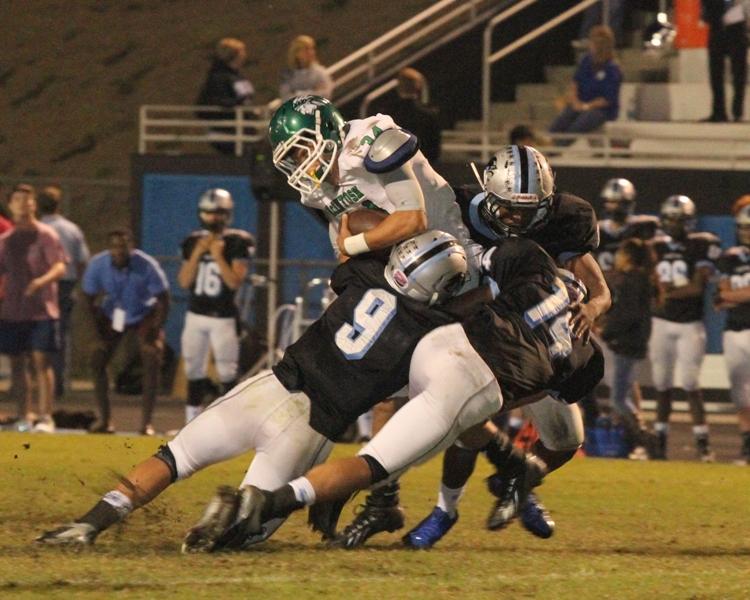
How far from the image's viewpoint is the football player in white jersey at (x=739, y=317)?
476 inches

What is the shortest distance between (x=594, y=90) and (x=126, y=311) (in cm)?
494

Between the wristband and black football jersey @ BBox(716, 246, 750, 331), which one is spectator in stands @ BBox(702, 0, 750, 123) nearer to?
black football jersey @ BBox(716, 246, 750, 331)

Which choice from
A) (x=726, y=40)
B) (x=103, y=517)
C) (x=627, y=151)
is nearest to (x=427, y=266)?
(x=103, y=517)

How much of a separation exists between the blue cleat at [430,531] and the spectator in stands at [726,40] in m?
8.88

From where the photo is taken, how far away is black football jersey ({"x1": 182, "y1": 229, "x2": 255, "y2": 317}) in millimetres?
12734

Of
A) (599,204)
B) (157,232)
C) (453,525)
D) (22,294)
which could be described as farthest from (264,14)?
(453,525)

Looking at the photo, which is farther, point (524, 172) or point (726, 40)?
point (726, 40)

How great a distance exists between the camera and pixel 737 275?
39.7 ft

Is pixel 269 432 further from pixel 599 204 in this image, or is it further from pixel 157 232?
pixel 157 232

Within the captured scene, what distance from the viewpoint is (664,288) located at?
1255 cm

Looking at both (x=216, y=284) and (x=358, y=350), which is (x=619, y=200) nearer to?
(x=216, y=284)

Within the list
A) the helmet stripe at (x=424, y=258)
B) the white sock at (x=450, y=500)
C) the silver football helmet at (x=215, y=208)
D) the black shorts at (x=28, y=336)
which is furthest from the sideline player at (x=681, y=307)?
the helmet stripe at (x=424, y=258)

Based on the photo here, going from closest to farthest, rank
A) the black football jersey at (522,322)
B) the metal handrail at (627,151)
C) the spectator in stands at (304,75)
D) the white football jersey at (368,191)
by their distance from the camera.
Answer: the black football jersey at (522,322) → the white football jersey at (368,191) → the metal handrail at (627,151) → the spectator in stands at (304,75)

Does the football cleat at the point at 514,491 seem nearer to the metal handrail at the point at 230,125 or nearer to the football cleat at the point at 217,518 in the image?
the football cleat at the point at 217,518
